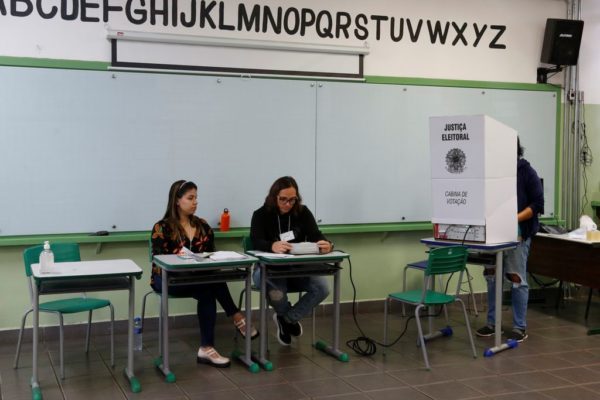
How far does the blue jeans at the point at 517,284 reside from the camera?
4965 millimetres

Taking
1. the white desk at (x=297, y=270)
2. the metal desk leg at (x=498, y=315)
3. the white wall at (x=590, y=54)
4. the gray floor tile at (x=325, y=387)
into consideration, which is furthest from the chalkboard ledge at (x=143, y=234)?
the white wall at (x=590, y=54)

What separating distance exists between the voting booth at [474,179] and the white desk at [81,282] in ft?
7.04

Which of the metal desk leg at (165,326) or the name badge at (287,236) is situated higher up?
the name badge at (287,236)

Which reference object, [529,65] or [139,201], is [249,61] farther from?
[529,65]

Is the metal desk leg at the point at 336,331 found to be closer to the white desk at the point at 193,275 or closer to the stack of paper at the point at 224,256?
the white desk at the point at 193,275

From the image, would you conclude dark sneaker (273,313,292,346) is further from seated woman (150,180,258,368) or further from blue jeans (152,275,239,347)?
blue jeans (152,275,239,347)

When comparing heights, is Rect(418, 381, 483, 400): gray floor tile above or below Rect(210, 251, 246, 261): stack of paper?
below

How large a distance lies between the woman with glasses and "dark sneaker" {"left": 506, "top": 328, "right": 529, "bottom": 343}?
145 centimetres

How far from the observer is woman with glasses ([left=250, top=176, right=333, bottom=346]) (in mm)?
4633

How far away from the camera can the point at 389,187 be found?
5793mm

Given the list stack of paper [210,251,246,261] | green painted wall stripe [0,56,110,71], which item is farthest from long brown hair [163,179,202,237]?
green painted wall stripe [0,56,110,71]

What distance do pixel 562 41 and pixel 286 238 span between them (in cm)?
332

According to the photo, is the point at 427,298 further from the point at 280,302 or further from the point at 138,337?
the point at 138,337

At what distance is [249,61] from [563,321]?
10.9ft
